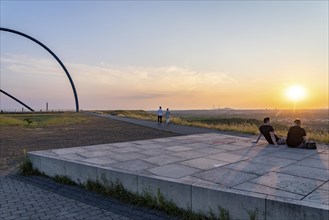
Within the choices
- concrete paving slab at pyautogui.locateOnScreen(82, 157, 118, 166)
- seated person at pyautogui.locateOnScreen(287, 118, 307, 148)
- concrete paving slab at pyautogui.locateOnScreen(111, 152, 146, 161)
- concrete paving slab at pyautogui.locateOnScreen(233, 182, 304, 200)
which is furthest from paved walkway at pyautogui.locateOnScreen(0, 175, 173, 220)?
seated person at pyautogui.locateOnScreen(287, 118, 307, 148)

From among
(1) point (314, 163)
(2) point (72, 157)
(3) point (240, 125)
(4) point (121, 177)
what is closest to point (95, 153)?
(2) point (72, 157)

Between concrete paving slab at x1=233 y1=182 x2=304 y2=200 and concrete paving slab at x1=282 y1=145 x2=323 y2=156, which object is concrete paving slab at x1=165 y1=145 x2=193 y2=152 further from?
concrete paving slab at x1=233 y1=182 x2=304 y2=200

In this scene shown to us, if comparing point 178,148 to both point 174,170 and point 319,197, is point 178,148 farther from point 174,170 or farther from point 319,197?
point 319,197

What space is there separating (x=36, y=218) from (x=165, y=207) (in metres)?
2.08

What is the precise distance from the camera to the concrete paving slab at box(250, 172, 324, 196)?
17.3 ft

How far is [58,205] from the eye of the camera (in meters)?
5.82

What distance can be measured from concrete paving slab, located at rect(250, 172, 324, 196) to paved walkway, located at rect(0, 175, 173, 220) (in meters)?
1.92

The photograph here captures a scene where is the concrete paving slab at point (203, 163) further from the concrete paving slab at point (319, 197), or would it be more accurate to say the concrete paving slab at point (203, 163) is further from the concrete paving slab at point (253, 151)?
the concrete paving slab at point (319, 197)

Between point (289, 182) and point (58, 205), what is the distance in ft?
13.6

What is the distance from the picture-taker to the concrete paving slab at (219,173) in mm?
A: 4613

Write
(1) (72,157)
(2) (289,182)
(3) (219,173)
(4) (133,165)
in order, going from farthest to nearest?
(1) (72,157), (4) (133,165), (3) (219,173), (2) (289,182)

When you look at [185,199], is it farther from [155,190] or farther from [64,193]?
[64,193]

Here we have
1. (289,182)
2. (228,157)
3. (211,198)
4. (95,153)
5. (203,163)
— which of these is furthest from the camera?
(95,153)

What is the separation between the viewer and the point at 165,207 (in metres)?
5.45
